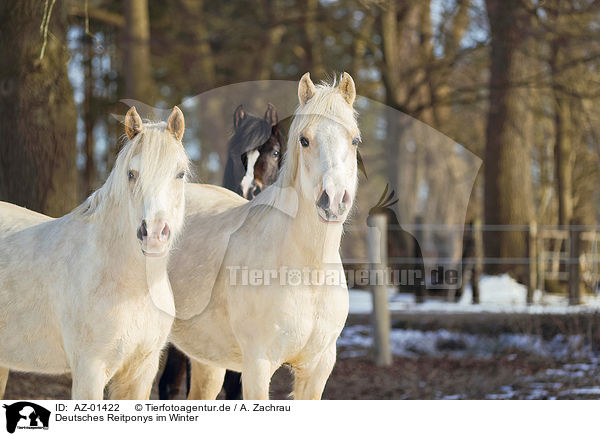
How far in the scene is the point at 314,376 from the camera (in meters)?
3.72

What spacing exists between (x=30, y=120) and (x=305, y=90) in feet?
9.46

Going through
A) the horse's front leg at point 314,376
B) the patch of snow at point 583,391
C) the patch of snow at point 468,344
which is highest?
the horse's front leg at point 314,376

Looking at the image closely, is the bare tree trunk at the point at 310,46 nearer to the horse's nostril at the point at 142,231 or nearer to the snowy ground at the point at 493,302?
the snowy ground at the point at 493,302

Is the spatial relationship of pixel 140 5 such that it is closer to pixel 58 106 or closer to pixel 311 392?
pixel 58 106

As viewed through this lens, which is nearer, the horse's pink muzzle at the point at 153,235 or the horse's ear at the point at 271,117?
the horse's pink muzzle at the point at 153,235

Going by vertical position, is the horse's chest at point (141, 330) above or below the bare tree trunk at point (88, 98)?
below

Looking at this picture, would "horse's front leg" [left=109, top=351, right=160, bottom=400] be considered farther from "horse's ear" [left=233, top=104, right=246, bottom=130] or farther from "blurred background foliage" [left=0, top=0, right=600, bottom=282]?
"blurred background foliage" [left=0, top=0, right=600, bottom=282]

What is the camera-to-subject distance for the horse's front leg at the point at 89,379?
3256 millimetres

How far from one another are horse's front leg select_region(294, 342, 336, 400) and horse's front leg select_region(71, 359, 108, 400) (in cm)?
102

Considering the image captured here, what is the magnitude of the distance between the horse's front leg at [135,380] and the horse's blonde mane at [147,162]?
0.78m

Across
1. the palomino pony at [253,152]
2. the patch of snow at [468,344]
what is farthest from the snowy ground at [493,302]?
the palomino pony at [253,152]

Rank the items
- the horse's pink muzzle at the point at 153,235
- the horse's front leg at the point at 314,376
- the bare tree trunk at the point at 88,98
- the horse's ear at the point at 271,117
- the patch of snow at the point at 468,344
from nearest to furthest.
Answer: the horse's pink muzzle at the point at 153,235
the horse's front leg at the point at 314,376
the horse's ear at the point at 271,117
the patch of snow at the point at 468,344
the bare tree trunk at the point at 88,98

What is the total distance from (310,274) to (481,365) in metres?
5.06
